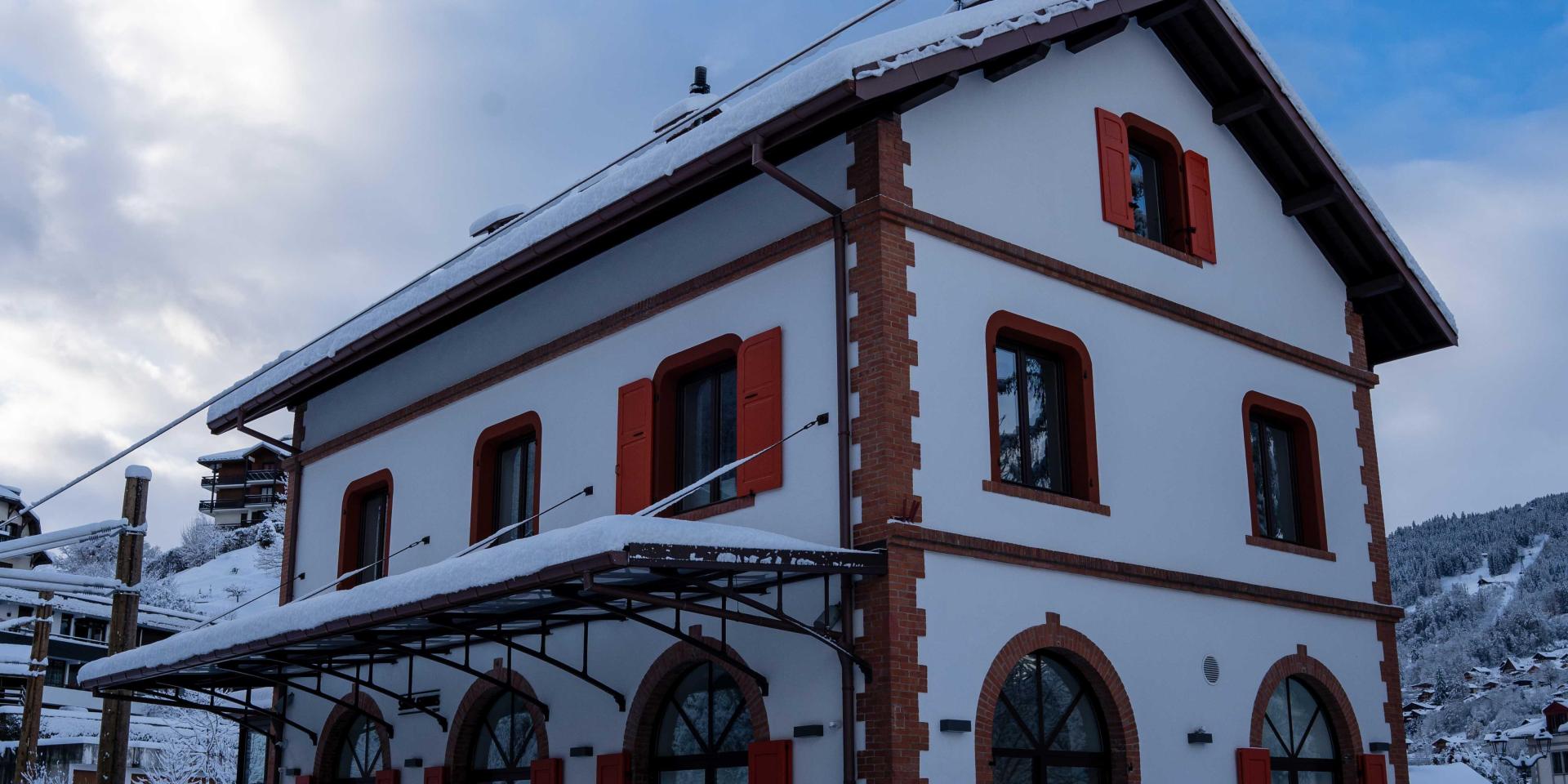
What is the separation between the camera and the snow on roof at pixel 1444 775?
15.5 m

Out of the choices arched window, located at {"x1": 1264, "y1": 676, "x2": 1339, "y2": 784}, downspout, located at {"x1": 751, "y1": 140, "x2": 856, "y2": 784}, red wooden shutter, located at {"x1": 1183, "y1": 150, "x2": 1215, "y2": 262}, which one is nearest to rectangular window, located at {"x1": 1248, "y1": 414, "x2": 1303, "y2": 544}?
arched window, located at {"x1": 1264, "y1": 676, "x2": 1339, "y2": 784}

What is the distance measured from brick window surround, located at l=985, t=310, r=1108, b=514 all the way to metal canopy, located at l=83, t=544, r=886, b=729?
1735 mm

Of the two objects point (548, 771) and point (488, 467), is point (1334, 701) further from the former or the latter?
point (488, 467)

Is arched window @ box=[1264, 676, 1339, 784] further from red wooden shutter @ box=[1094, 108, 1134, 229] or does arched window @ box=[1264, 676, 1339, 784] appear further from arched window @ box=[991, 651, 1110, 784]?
red wooden shutter @ box=[1094, 108, 1134, 229]

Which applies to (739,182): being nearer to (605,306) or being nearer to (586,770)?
(605,306)

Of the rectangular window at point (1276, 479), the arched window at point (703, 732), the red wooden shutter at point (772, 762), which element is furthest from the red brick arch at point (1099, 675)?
the rectangular window at point (1276, 479)

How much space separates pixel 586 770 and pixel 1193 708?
486 centimetres

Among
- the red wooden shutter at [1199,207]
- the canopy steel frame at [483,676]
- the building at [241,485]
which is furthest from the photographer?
the building at [241,485]

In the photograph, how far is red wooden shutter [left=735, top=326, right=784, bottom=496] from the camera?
427 inches

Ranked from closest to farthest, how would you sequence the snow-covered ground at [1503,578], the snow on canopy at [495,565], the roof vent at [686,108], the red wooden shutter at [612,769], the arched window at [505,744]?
the snow on canopy at [495,565] < the red wooden shutter at [612,769] < the arched window at [505,744] < the roof vent at [686,108] < the snow-covered ground at [1503,578]

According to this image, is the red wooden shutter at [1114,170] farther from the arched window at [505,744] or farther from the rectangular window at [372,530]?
the rectangular window at [372,530]

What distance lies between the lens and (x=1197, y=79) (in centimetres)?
1410

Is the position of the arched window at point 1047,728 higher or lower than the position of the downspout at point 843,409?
lower

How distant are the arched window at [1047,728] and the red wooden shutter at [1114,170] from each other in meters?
3.87
